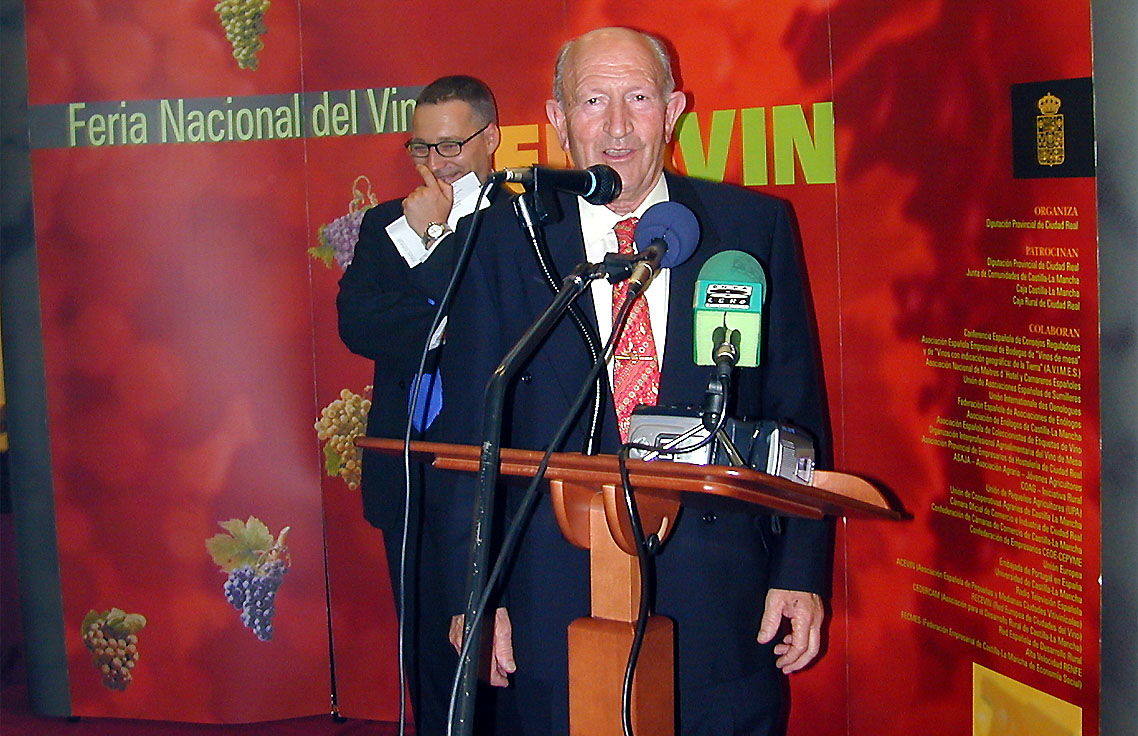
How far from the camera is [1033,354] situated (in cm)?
261

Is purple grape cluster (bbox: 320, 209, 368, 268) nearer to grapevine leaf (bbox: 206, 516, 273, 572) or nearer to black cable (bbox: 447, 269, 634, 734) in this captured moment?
grapevine leaf (bbox: 206, 516, 273, 572)

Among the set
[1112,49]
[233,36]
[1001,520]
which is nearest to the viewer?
[1112,49]

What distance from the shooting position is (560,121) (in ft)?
7.42

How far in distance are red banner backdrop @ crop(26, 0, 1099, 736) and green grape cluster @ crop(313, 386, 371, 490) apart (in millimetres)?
40

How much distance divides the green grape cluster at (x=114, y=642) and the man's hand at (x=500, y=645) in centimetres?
219

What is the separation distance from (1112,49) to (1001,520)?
1058 mm

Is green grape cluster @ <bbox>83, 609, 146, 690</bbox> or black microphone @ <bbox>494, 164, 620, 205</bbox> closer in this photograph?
black microphone @ <bbox>494, 164, 620, 205</bbox>

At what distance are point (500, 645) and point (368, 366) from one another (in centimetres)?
182

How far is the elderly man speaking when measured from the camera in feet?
6.38

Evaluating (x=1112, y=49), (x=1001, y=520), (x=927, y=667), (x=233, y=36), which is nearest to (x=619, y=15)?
(x=233, y=36)

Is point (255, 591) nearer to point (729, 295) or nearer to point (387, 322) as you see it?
point (387, 322)

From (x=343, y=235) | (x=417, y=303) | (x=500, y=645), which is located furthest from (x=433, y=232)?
(x=500, y=645)

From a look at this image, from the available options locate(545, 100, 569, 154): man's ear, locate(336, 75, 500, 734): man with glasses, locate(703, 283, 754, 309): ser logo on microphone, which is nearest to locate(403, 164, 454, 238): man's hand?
locate(336, 75, 500, 734): man with glasses

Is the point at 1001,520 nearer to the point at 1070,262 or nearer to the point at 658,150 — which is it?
the point at 1070,262
